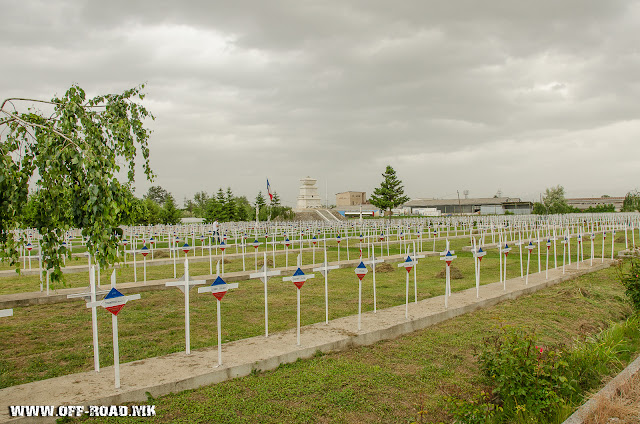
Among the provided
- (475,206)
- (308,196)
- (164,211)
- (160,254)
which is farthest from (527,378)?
(475,206)

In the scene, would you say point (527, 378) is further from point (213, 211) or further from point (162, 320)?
point (213, 211)

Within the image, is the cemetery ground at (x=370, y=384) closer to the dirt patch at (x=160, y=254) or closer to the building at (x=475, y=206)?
the dirt patch at (x=160, y=254)

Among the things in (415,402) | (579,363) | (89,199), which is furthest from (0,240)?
(579,363)

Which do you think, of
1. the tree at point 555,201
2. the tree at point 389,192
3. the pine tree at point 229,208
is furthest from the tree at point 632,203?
the pine tree at point 229,208

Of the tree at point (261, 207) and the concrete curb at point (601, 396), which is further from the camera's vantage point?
the tree at point (261, 207)

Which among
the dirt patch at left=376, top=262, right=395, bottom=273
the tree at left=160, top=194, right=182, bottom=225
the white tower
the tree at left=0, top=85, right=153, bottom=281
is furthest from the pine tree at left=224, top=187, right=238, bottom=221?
the tree at left=0, top=85, right=153, bottom=281

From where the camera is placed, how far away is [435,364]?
588cm

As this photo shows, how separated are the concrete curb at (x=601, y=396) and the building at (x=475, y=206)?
9079cm

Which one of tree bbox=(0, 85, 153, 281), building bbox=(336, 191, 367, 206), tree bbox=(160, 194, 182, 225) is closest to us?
tree bbox=(0, 85, 153, 281)

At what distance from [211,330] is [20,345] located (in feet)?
10.2

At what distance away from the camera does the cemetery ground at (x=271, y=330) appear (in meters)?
4.84

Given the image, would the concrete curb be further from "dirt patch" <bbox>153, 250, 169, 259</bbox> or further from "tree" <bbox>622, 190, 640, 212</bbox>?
"tree" <bbox>622, 190, 640, 212</bbox>

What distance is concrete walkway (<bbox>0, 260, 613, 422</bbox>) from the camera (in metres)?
4.59

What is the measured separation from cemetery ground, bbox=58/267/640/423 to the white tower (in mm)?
83449
